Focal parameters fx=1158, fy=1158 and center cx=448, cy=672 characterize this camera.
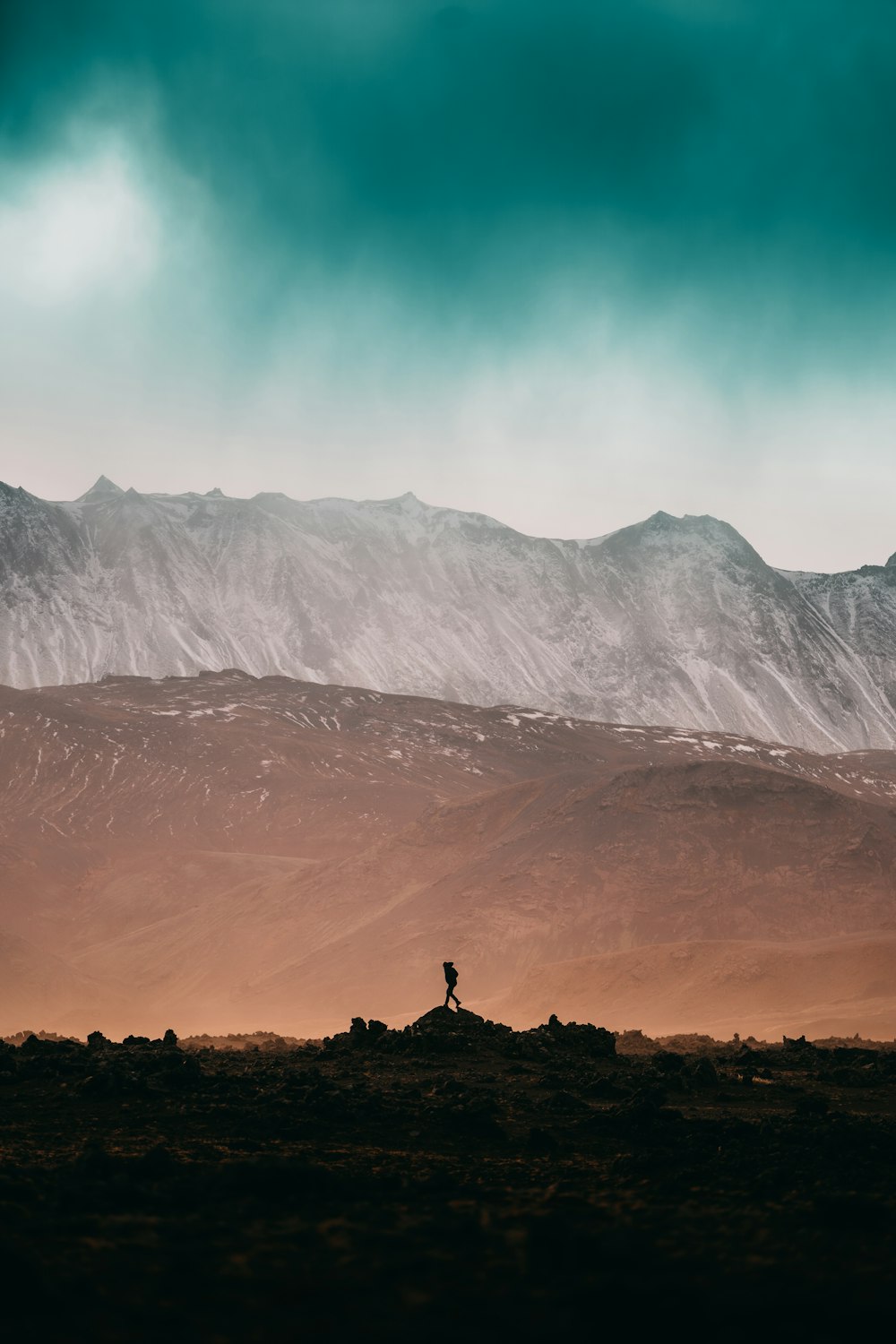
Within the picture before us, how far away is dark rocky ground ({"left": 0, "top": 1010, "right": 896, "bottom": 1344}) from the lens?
7.96 meters

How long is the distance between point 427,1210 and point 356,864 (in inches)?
3029

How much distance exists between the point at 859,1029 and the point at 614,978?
1510cm

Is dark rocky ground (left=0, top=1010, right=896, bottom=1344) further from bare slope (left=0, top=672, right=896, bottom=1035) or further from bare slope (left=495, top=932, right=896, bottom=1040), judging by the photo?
bare slope (left=0, top=672, right=896, bottom=1035)

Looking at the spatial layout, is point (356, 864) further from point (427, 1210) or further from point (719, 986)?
point (427, 1210)

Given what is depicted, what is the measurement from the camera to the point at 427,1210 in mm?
11062

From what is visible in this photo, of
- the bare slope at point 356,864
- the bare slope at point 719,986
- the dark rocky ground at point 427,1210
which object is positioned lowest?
the dark rocky ground at point 427,1210

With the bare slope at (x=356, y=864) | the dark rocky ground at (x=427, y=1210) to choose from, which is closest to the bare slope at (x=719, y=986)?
the bare slope at (x=356, y=864)

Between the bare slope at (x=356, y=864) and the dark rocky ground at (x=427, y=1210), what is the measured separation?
36.6 meters

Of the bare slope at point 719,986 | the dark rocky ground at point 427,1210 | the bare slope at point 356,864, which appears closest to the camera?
the dark rocky ground at point 427,1210

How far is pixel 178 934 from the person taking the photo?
3159 inches

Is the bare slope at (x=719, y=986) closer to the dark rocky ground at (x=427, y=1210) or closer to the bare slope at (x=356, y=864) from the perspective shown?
the bare slope at (x=356, y=864)

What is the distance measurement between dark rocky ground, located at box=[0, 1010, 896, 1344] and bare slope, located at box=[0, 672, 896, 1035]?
36565 mm

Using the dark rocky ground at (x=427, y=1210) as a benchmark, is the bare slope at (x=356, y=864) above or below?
above

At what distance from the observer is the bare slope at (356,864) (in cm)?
6662
